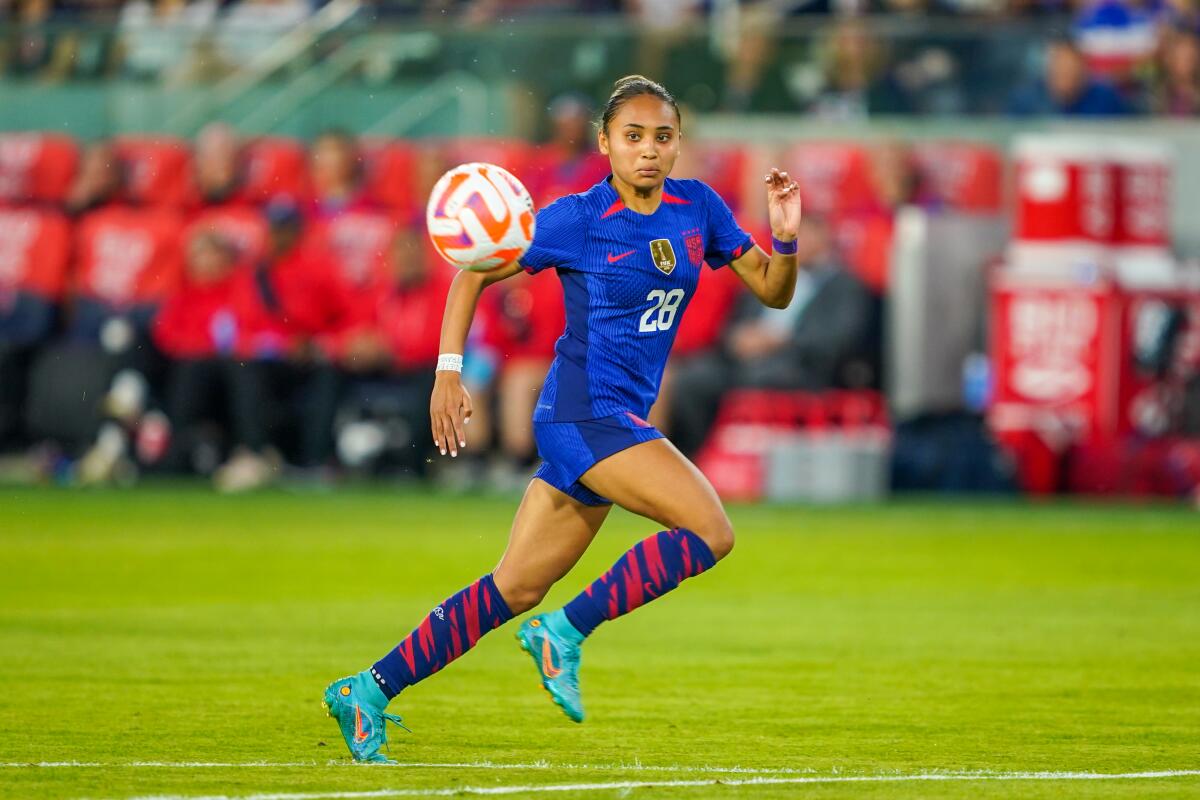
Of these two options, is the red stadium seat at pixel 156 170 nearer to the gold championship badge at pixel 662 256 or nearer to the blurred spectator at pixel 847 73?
the blurred spectator at pixel 847 73

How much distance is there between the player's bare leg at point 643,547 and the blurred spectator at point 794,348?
12036 millimetres

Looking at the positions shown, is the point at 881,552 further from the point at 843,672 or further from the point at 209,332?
the point at 209,332

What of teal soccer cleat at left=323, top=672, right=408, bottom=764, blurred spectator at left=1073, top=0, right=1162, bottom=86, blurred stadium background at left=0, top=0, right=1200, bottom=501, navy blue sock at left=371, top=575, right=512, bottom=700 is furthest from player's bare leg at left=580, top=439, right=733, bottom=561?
blurred spectator at left=1073, top=0, right=1162, bottom=86

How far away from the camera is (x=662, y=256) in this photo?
7254mm

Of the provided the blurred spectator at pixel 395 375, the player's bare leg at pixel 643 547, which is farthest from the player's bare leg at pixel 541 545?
the blurred spectator at pixel 395 375

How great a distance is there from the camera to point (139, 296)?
68.2ft

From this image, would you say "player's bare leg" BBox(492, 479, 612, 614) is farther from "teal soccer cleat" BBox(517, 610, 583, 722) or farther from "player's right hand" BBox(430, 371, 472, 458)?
"player's right hand" BBox(430, 371, 472, 458)

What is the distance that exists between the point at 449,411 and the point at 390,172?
14645 mm

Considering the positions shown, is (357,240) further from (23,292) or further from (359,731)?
(359,731)

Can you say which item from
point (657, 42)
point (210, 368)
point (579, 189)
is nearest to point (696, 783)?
point (579, 189)

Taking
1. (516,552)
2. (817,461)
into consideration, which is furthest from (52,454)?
(516,552)

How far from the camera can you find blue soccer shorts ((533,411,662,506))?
23.3 feet

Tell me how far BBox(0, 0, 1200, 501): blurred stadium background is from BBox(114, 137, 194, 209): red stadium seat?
0.03 m

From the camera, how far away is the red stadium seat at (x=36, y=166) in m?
21.5
